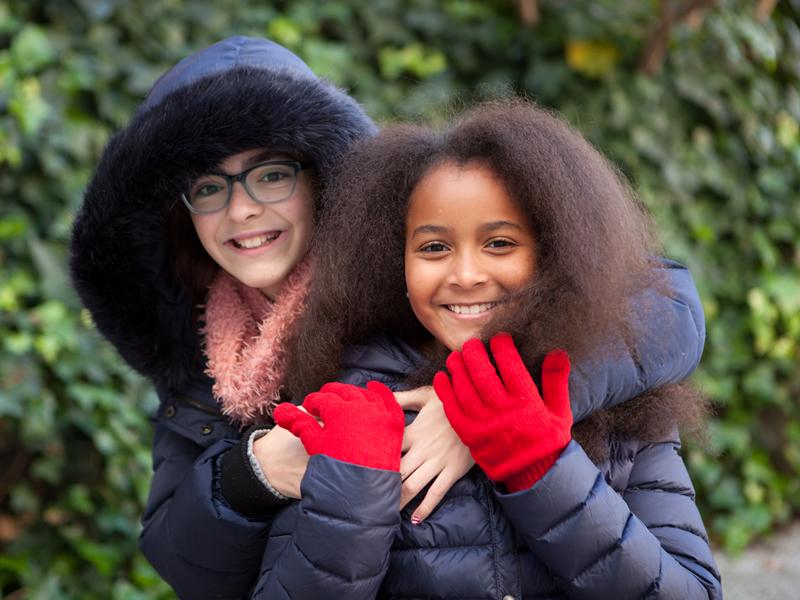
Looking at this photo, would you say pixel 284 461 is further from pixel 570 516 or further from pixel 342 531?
pixel 570 516

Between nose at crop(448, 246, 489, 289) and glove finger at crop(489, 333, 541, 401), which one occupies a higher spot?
nose at crop(448, 246, 489, 289)

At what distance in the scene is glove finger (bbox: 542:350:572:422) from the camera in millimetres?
1622

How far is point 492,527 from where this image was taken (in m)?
1.69

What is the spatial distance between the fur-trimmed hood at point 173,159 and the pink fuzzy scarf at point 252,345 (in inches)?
4.8

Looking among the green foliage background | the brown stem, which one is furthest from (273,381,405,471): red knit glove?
the brown stem

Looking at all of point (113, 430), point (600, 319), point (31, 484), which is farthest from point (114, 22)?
point (600, 319)

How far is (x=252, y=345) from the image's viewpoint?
220 centimetres

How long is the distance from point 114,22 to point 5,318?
117 cm

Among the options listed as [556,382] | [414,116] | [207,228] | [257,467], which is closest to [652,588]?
[556,382]

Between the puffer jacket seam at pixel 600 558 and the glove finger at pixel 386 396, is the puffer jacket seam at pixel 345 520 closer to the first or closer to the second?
the glove finger at pixel 386 396

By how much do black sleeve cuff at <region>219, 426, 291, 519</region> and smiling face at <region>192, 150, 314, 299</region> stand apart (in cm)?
39

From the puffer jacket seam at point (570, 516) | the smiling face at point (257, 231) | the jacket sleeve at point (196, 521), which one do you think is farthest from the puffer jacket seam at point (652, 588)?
the smiling face at point (257, 231)

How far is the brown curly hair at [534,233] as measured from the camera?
5.41 feet

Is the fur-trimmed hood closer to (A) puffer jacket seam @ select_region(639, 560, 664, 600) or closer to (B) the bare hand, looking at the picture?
(B) the bare hand
